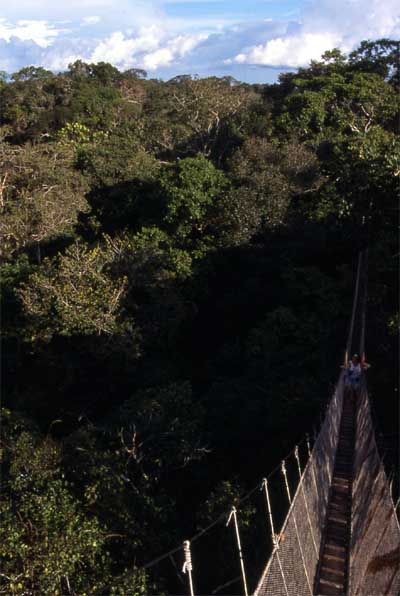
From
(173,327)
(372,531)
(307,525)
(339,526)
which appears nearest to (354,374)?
(339,526)

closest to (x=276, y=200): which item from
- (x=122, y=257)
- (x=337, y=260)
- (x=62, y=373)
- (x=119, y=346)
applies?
(x=337, y=260)

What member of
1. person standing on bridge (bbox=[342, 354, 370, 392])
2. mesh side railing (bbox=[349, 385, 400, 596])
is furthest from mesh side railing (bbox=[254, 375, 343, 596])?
person standing on bridge (bbox=[342, 354, 370, 392])

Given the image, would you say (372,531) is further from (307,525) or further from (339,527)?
(307,525)

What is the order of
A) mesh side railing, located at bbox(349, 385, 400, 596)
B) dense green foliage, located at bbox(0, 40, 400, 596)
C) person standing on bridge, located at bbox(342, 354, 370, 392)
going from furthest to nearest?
person standing on bridge, located at bbox(342, 354, 370, 392), dense green foliage, located at bbox(0, 40, 400, 596), mesh side railing, located at bbox(349, 385, 400, 596)

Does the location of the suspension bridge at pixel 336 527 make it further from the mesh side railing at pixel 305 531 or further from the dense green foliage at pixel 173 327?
the dense green foliage at pixel 173 327

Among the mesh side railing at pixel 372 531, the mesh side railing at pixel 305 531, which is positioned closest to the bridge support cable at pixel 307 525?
the mesh side railing at pixel 305 531

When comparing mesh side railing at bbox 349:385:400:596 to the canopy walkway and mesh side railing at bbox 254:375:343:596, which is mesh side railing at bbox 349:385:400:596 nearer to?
the canopy walkway
